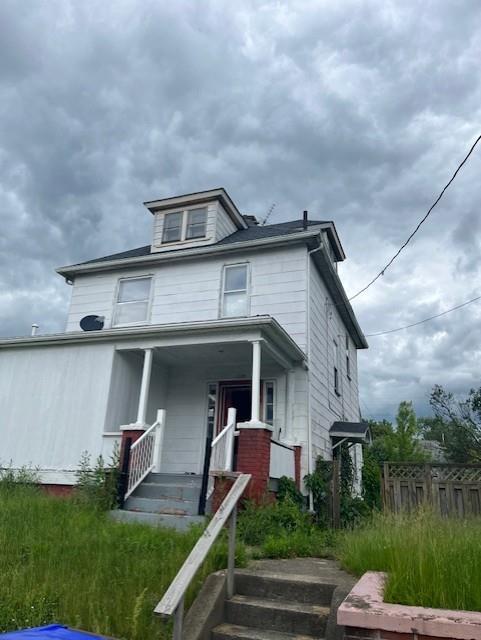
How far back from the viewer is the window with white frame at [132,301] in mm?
13203

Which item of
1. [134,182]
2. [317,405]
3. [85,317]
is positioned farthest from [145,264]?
[317,405]

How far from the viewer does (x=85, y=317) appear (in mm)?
13445

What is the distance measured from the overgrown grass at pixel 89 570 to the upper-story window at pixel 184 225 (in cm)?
879

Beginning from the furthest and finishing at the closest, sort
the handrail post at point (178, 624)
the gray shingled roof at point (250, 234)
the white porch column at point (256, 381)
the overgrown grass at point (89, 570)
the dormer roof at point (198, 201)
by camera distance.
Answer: the dormer roof at point (198, 201), the gray shingled roof at point (250, 234), the white porch column at point (256, 381), the overgrown grass at point (89, 570), the handrail post at point (178, 624)

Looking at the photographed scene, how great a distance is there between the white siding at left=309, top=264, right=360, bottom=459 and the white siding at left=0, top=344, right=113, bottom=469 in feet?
15.2

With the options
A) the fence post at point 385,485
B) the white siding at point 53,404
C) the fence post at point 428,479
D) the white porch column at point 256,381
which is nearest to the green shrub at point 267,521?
the fence post at point 385,485

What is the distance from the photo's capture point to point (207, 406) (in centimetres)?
1185

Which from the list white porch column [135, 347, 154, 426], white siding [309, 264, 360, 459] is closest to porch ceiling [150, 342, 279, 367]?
white porch column [135, 347, 154, 426]

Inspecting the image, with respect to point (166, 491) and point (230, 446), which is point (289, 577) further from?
point (166, 491)

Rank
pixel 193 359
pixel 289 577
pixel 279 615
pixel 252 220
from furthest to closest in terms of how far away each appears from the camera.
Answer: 1. pixel 252 220
2. pixel 193 359
3. pixel 289 577
4. pixel 279 615

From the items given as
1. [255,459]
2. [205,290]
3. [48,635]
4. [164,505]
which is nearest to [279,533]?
[255,459]

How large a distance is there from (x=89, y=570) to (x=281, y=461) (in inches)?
212

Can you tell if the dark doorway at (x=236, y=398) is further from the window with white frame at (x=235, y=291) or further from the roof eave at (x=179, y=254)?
the roof eave at (x=179, y=254)

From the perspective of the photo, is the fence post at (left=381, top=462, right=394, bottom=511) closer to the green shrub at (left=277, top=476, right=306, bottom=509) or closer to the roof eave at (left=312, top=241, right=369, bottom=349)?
the green shrub at (left=277, top=476, right=306, bottom=509)
